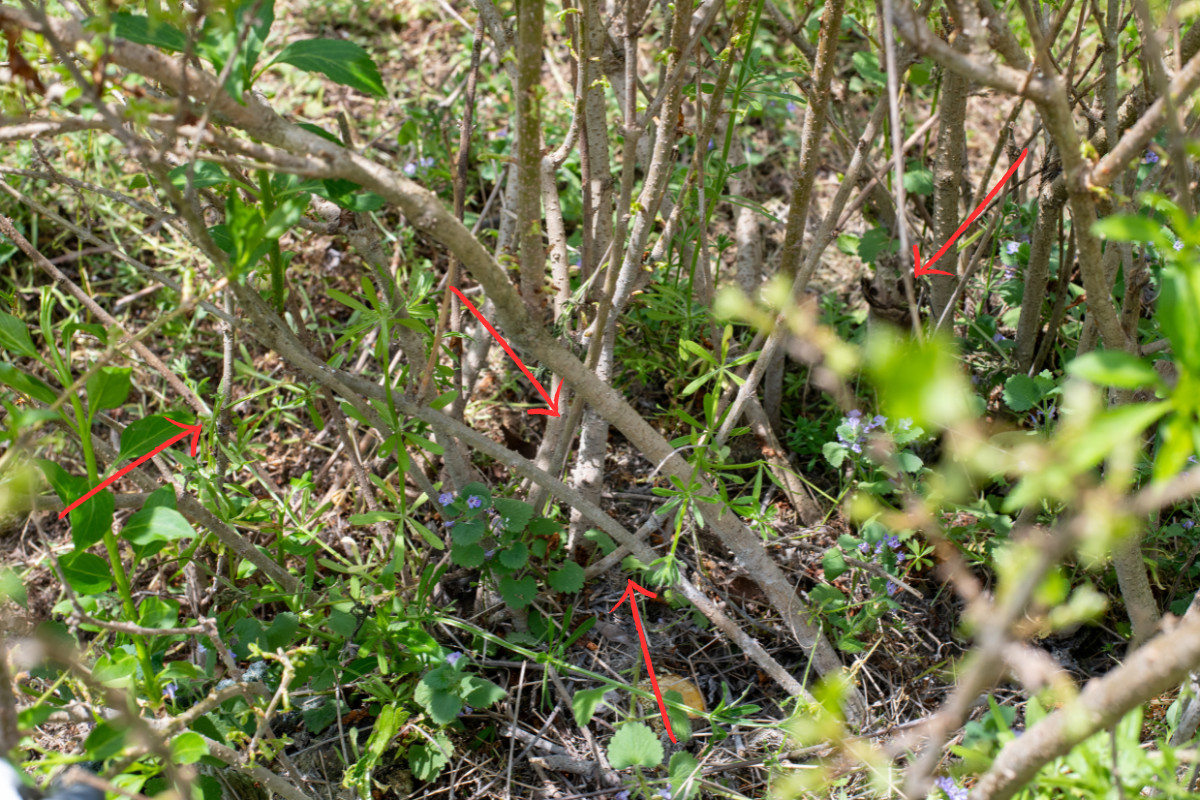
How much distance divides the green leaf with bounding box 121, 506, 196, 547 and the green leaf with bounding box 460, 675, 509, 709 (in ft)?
2.23

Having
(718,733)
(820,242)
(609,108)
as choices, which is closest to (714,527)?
(718,733)

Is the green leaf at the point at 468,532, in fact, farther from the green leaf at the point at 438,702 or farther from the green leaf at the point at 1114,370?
the green leaf at the point at 1114,370

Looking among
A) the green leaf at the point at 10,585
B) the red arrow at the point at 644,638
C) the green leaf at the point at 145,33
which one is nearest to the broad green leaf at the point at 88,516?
the green leaf at the point at 10,585

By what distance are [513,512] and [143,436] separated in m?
0.73

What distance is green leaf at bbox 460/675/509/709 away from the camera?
1682mm

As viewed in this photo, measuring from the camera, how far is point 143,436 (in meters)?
1.34

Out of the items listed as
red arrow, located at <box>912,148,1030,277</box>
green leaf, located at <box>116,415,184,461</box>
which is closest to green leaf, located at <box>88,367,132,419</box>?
green leaf, located at <box>116,415,184,461</box>

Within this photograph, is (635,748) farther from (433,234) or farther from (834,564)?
(433,234)

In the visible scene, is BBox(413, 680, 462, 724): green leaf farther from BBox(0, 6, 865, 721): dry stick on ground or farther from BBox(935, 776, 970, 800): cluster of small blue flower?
BBox(935, 776, 970, 800): cluster of small blue flower

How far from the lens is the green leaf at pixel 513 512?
1777 millimetres

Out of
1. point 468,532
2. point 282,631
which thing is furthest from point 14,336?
point 468,532

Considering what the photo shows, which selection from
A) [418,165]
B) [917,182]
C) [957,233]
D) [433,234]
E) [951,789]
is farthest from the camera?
[418,165]

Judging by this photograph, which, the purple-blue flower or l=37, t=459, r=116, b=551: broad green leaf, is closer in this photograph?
l=37, t=459, r=116, b=551: broad green leaf

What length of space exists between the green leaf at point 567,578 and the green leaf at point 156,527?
2.74 feet
